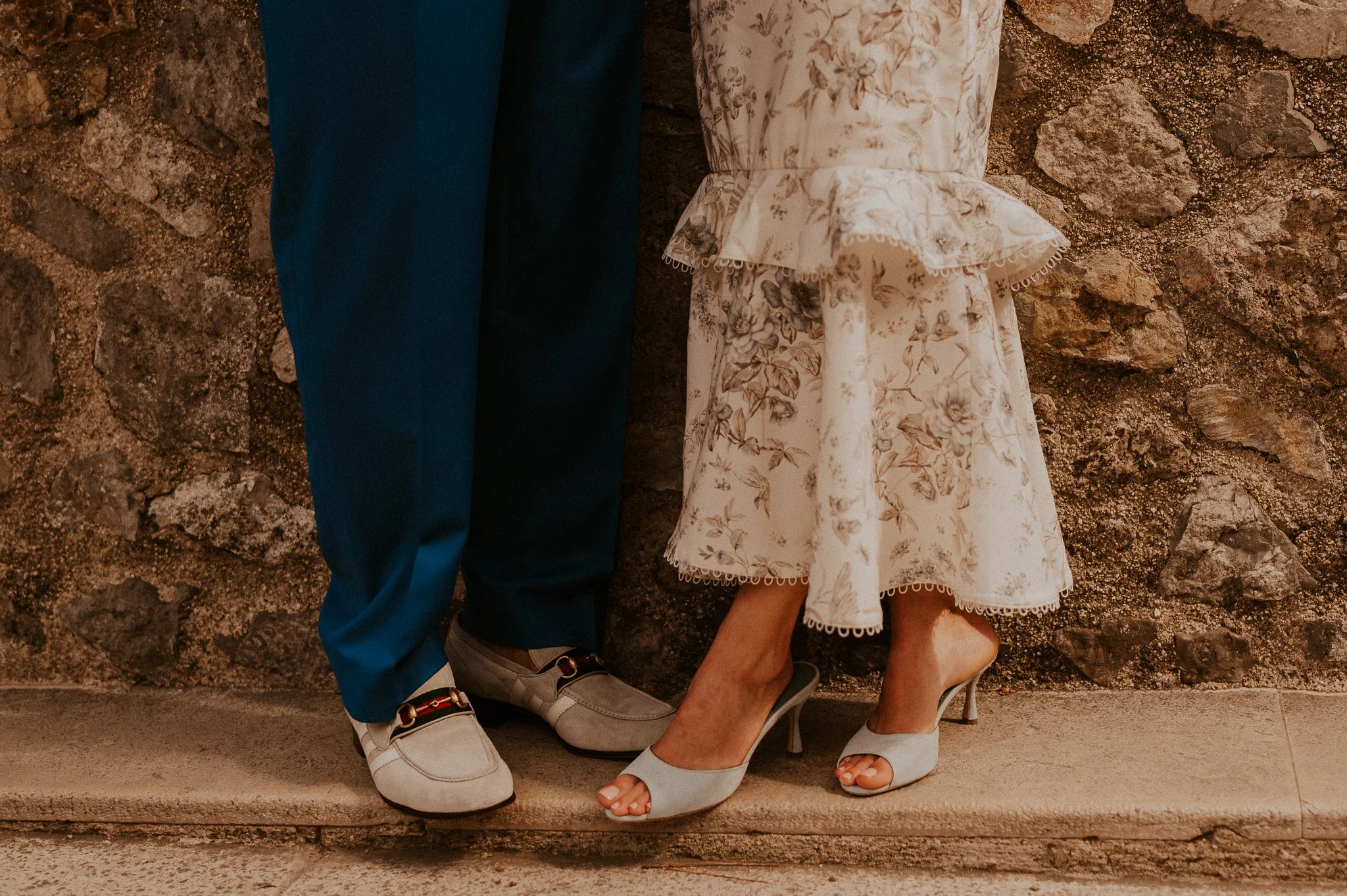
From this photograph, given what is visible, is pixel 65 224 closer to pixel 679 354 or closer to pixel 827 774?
pixel 679 354

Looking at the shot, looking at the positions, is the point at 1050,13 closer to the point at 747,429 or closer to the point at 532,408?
the point at 747,429

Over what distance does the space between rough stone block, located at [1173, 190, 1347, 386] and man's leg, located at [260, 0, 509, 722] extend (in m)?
0.90

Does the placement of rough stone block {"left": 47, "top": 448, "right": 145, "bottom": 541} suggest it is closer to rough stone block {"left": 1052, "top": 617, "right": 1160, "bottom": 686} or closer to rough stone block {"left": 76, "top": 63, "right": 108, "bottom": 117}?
rough stone block {"left": 76, "top": 63, "right": 108, "bottom": 117}

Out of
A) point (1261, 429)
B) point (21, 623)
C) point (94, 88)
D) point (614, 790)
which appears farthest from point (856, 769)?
point (94, 88)

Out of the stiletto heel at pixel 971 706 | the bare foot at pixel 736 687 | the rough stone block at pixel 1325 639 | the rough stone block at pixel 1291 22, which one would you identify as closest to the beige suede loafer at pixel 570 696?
the bare foot at pixel 736 687

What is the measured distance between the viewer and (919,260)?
1062 millimetres

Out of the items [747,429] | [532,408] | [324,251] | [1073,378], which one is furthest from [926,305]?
[324,251]

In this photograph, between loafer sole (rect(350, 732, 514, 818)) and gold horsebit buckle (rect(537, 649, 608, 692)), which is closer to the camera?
loafer sole (rect(350, 732, 514, 818))

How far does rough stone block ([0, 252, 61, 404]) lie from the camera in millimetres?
1460

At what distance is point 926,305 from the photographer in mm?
1104

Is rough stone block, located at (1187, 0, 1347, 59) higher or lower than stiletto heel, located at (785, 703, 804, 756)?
higher

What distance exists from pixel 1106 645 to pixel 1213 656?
13 cm

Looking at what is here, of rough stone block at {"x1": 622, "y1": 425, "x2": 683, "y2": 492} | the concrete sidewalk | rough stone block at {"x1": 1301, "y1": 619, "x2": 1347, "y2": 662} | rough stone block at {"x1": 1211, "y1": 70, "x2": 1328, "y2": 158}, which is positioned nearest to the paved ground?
the concrete sidewalk

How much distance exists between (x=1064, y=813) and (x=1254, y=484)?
21.2 inches
